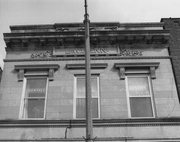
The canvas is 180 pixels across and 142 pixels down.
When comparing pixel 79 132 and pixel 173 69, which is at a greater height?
pixel 173 69

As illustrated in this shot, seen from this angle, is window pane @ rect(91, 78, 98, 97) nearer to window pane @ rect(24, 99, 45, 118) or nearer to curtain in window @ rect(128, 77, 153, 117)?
curtain in window @ rect(128, 77, 153, 117)

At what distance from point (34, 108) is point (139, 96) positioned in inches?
190

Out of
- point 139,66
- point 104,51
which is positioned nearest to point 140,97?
point 139,66

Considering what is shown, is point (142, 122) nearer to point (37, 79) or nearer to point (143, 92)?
point (143, 92)

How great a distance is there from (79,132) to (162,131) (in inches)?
136

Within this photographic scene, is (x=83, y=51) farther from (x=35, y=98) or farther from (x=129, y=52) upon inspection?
(x=35, y=98)

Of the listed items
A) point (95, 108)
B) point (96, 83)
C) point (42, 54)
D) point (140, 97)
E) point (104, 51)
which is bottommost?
point (95, 108)

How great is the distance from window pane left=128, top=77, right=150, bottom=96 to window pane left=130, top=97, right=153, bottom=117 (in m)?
0.26

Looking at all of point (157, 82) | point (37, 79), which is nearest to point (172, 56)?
point (157, 82)

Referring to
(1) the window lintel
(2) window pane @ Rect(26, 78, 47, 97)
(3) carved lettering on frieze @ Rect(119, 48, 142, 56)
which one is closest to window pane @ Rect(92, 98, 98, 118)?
(1) the window lintel

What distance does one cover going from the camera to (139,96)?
13102mm

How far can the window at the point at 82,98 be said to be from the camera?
41.2 feet

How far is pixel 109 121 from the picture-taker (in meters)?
12.0

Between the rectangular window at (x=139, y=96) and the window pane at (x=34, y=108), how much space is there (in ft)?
13.0
